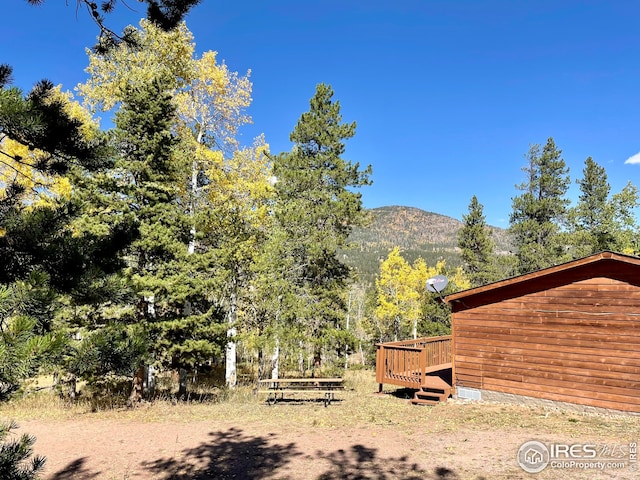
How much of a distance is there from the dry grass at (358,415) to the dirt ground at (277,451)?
43 centimetres

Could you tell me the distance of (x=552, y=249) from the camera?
81.8ft

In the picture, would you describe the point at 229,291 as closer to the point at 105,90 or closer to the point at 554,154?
the point at 105,90

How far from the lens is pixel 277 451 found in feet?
25.0

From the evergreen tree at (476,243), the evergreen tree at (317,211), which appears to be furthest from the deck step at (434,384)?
the evergreen tree at (476,243)

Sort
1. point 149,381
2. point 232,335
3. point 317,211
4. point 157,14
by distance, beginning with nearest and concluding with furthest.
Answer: point 157,14 → point 149,381 → point 232,335 → point 317,211

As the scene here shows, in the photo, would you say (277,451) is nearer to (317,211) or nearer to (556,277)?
(556,277)

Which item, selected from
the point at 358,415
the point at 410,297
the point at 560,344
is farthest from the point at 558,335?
the point at 410,297

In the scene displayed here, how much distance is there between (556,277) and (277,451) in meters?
8.73

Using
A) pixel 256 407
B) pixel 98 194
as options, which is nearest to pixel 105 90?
pixel 98 194

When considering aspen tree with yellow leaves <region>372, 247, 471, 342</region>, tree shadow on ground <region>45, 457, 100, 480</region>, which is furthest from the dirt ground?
aspen tree with yellow leaves <region>372, 247, 471, 342</region>

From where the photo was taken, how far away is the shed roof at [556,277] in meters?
9.60

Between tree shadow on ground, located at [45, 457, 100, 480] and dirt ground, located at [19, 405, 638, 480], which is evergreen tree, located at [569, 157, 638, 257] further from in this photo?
tree shadow on ground, located at [45, 457, 100, 480]

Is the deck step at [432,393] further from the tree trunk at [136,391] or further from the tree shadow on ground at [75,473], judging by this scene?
the tree shadow on ground at [75,473]

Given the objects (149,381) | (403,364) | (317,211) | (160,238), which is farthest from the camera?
(317,211)
